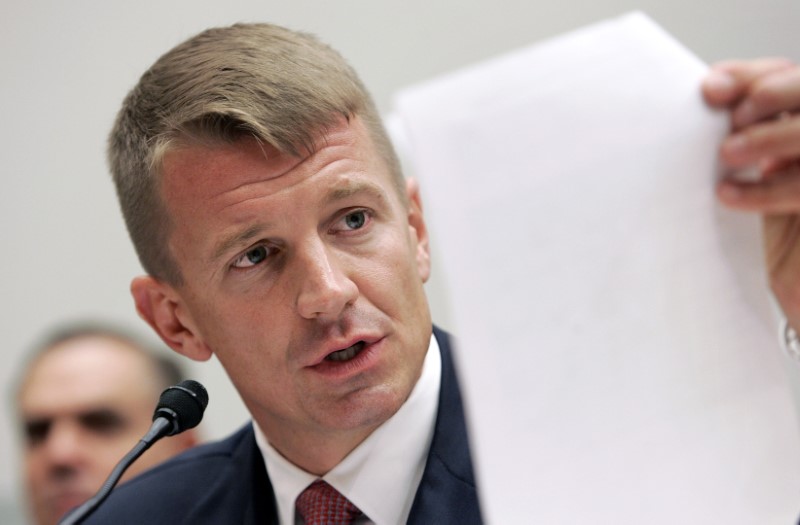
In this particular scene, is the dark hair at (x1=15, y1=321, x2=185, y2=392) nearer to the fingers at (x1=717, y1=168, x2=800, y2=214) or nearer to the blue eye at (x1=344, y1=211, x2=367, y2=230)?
the blue eye at (x1=344, y1=211, x2=367, y2=230)

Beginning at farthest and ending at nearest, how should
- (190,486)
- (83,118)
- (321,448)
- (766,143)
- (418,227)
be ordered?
(83,118), (190,486), (418,227), (321,448), (766,143)

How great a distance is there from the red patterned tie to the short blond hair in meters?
0.45

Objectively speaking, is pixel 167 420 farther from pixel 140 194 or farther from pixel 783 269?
pixel 783 269

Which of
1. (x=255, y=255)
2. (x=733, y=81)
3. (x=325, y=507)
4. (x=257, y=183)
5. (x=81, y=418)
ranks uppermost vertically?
(x=733, y=81)

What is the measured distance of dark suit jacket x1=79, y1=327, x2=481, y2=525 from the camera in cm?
150

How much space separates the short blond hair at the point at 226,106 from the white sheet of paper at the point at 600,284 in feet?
1.84

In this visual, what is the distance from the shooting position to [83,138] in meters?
3.46

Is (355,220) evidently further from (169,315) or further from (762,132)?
(762,132)

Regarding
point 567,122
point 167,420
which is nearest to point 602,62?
point 567,122

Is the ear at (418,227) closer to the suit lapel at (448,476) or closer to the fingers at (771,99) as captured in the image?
the suit lapel at (448,476)

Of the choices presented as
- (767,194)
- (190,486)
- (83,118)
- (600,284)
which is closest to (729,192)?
(767,194)

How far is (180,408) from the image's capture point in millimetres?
1504

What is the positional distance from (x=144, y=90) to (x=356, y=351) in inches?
25.0

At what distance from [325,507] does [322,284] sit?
43 centimetres
